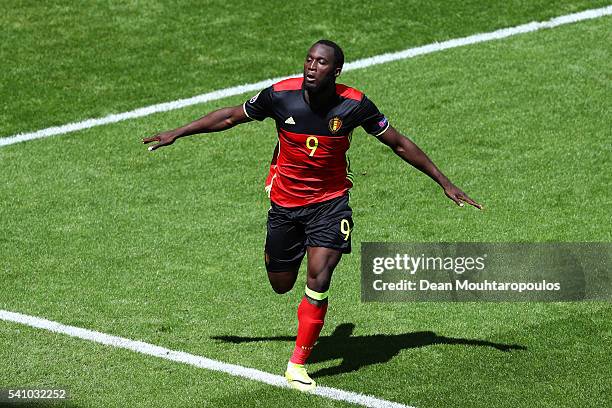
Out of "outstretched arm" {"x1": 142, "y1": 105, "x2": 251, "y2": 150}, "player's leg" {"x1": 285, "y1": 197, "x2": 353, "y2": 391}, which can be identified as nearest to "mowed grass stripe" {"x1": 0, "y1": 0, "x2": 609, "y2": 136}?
"outstretched arm" {"x1": 142, "y1": 105, "x2": 251, "y2": 150}

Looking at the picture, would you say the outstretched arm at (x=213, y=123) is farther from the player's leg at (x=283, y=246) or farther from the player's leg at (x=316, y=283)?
the player's leg at (x=316, y=283)

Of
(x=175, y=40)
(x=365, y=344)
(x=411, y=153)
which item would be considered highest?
(x=411, y=153)

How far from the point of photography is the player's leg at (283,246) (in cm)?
1223

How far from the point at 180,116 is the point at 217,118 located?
6.22 meters

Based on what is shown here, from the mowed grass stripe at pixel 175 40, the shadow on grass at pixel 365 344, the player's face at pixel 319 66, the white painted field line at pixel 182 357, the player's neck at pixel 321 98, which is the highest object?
the player's face at pixel 319 66

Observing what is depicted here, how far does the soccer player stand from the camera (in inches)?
460

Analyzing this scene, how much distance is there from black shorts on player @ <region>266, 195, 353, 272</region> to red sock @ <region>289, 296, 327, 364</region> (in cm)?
54

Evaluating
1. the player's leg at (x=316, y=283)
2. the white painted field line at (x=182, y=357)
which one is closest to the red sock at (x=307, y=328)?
the player's leg at (x=316, y=283)

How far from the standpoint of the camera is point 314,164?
11844 mm

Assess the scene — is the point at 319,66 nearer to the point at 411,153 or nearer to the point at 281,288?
the point at 411,153

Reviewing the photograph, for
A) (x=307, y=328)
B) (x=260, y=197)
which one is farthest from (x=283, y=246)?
(x=260, y=197)

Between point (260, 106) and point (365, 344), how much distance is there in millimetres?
2508

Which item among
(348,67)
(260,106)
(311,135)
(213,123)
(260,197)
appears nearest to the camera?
(311,135)

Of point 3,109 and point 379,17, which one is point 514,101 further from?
point 3,109
